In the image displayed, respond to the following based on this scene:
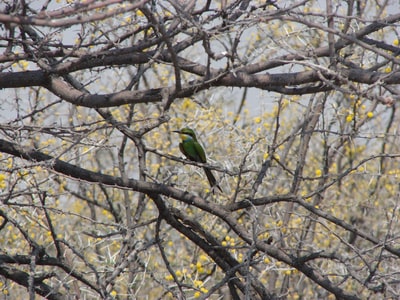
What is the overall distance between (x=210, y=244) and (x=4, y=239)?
3.04 m

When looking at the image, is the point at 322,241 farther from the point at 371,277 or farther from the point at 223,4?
the point at 223,4

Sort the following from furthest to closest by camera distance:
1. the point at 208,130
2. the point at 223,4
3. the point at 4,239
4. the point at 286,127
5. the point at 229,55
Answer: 1. the point at 286,127
2. the point at 208,130
3. the point at 4,239
4. the point at 223,4
5. the point at 229,55

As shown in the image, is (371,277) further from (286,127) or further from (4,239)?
(286,127)

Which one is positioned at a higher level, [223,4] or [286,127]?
[286,127]

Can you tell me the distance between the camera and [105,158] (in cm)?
1080

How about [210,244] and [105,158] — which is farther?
[105,158]

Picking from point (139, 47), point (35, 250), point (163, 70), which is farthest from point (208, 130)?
point (139, 47)

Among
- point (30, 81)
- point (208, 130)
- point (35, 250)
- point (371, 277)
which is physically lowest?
point (371, 277)

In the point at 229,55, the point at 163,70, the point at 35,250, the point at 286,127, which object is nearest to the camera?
the point at 229,55

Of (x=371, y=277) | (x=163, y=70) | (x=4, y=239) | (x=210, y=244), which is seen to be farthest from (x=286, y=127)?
(x=371, y=277)

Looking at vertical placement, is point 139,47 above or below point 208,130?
below

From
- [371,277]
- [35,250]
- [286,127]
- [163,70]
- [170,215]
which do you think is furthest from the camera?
[286,127]

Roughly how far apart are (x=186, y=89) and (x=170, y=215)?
3.67 feet

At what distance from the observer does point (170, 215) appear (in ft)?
13.5
